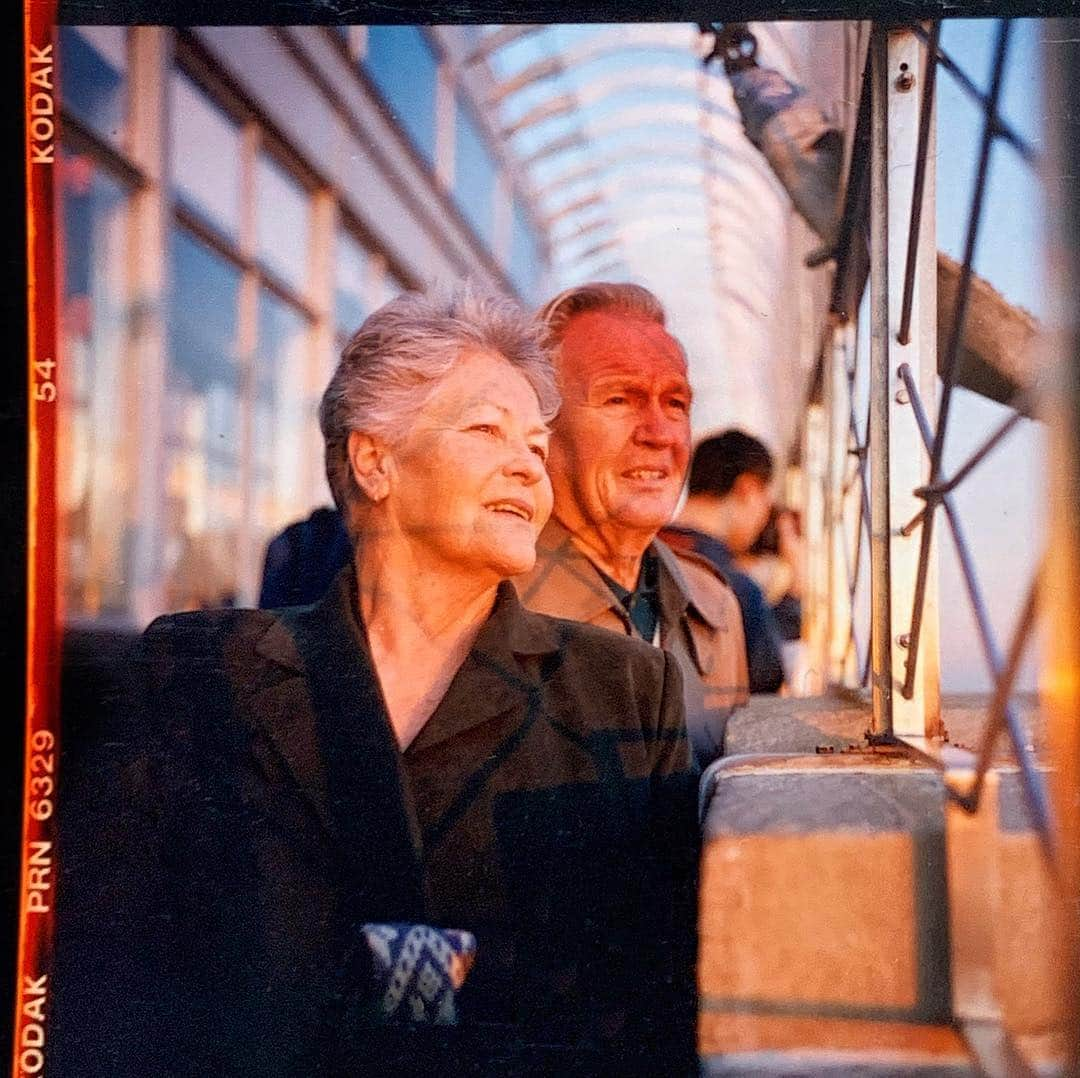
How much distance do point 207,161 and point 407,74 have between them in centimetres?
69

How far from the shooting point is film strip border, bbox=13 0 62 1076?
1.94 metres

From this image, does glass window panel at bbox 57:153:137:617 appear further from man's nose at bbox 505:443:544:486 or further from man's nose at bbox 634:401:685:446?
man's nose at bbox 634:401:685:446

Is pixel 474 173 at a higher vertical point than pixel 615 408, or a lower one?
higher

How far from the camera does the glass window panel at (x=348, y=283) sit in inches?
99.7

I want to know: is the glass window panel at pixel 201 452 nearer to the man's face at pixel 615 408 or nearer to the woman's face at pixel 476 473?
the woman's face at pixel 476 473

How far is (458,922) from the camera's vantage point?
1890mm

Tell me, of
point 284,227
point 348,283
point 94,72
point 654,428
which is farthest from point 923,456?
point 284,227

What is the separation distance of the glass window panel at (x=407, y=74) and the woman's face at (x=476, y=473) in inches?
20.4

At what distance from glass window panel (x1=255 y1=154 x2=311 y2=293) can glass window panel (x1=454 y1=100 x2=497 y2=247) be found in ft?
1.83

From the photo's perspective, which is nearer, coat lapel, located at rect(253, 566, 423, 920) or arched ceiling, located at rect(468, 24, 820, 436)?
coat lapel, located at rect(253, 566, 423, 920)

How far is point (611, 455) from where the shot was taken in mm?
2129

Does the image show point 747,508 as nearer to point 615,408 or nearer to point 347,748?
point 615,408

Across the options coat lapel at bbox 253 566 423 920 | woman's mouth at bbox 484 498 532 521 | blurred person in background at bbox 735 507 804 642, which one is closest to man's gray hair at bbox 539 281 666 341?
woman's mouth at bbox 484 498 532 521

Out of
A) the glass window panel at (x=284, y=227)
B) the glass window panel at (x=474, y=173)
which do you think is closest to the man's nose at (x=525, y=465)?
the glass window panel at (x=474, y=173)
